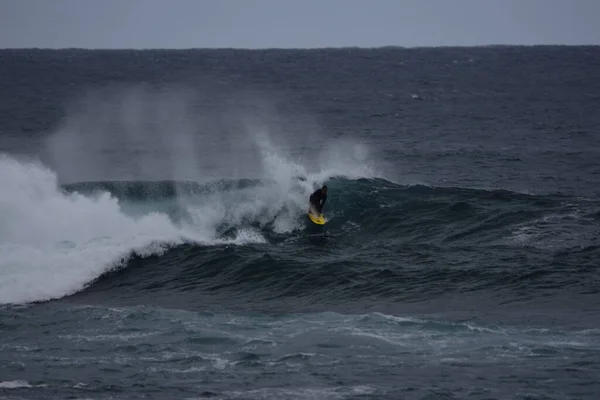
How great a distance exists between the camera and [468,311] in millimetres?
17203

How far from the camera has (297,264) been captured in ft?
68.3

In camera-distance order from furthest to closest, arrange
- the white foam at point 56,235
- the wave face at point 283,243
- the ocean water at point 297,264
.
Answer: the white foam at point 56,235, the wave face at point 283,243, the ocean water at point 297,264

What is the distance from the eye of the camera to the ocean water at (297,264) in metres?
13.9

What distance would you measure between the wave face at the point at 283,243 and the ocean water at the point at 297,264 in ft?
0.23

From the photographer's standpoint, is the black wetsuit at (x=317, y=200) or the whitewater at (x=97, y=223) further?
the black wetsuit at (x=317, y=200)

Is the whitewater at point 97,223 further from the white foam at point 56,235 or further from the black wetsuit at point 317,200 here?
the black wetsuit at point 317,200

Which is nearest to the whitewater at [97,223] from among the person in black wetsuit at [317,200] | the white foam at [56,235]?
the white foam at [56,235]

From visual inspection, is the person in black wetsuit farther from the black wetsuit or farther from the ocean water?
the ocean water

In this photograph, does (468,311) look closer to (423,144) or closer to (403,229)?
(403,229)

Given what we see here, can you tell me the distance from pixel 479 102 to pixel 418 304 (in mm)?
43905

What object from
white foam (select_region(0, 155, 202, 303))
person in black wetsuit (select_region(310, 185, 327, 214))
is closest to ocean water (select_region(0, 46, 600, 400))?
white foam (select_region(0, 155, 202, 303))

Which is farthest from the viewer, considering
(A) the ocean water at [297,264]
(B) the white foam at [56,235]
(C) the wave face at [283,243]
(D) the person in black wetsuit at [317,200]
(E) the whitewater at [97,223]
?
(D) the person in black wetsuit at [317,200]

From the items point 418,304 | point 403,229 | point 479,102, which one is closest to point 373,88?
point 479,102

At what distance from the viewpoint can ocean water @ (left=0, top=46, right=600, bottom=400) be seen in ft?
45.6
